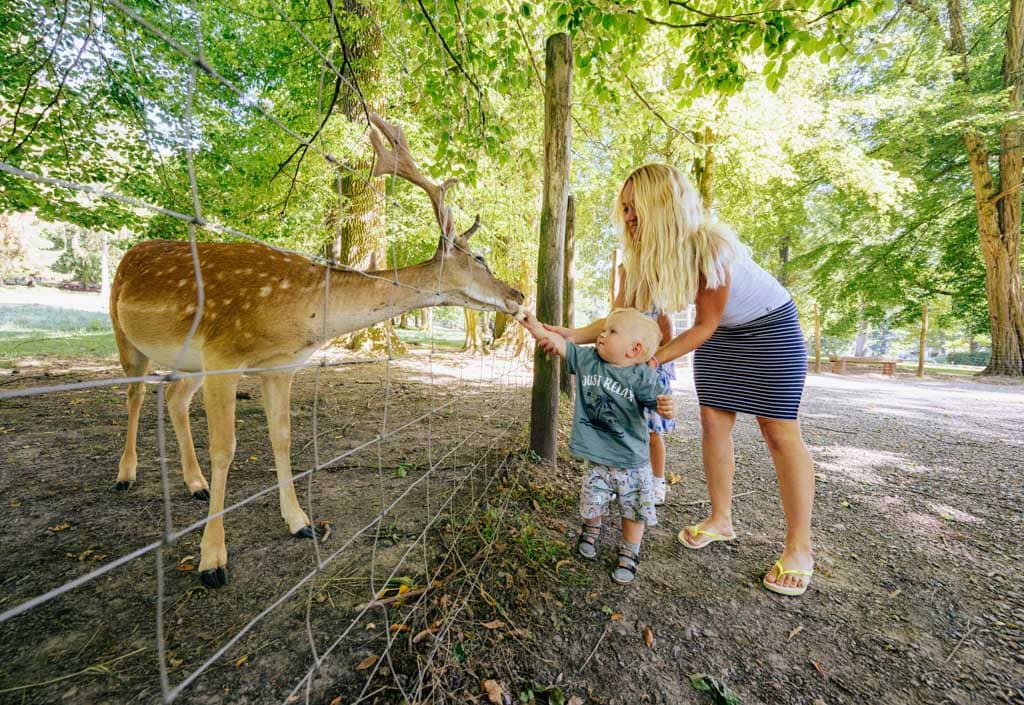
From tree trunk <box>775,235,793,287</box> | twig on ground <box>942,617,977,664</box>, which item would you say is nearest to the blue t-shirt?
twig on ground <box>942,617,977,664</box>

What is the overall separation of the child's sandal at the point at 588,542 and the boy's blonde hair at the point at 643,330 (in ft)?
2.74

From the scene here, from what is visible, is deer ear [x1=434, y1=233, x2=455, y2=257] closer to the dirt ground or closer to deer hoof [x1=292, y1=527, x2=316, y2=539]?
the dirt ground

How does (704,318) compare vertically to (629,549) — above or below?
above

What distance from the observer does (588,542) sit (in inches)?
83.3

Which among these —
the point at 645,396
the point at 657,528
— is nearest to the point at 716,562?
the point at 657,528

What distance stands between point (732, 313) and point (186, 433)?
118 inches

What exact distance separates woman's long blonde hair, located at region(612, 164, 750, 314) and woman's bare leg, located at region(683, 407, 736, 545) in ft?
2.20

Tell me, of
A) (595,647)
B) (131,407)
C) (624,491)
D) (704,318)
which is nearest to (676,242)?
(704,318)

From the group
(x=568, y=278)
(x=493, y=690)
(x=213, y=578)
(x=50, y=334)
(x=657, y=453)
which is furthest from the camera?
(x=50, y=334)

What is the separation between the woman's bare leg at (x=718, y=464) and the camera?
2254 millimetres

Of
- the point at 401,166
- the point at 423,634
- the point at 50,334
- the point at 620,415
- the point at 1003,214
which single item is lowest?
the point at 423,634

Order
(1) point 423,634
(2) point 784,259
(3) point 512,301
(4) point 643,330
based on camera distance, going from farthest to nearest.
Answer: (2) point 784,259
(3) point 512,301
(4) point 643,330
(1) point 423,634

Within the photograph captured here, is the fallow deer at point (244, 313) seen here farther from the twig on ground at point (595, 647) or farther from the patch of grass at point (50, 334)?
the patch of grass at point (50, 334)

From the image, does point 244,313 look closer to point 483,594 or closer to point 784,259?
point 483,594
